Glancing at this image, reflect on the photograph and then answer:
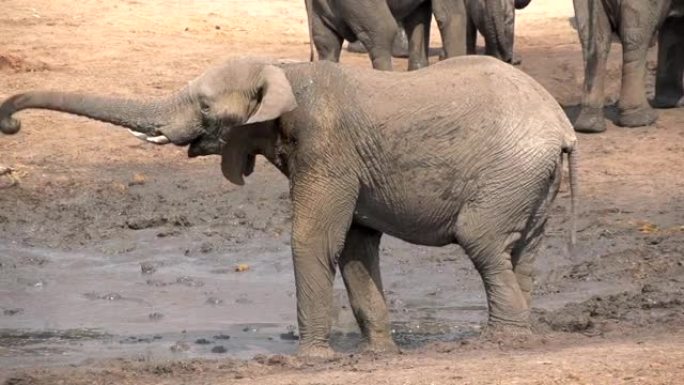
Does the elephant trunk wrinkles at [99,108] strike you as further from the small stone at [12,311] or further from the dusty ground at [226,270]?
the small stone at [12,311]

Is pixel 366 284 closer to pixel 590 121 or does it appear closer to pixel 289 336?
pixel 289 336

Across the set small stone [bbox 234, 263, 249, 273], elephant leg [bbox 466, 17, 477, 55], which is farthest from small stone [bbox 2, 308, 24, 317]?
elephant leg [bbox 466, 17, 477, 55]

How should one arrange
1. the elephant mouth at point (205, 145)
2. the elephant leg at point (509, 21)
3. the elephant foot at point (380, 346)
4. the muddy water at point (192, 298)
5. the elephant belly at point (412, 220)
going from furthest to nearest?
1. the elephant leg at point (509, 21)
2. the muddy water at point (192, 298)
3. the elephant foot at point (380, 346)
4. the elephant belly at point (412, 220)
5. the elephant mouth at point (205, 145)

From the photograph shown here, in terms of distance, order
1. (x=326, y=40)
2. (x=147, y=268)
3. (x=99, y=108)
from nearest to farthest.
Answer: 1. (x=99, y=108)
2. (x=147, y=268)
3. (x=326, y=40)

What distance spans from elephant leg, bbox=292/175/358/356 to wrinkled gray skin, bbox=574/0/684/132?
5.57 m

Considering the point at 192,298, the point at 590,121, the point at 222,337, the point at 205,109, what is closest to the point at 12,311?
the point at 192,298

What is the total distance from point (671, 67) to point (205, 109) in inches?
270

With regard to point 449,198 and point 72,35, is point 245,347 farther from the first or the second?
point 72,35

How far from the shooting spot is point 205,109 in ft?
27.2

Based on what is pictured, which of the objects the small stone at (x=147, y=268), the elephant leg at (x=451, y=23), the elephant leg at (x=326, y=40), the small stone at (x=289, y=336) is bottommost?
the elephant leg at (x=451, y=23)

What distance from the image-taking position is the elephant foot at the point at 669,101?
47.1 feet

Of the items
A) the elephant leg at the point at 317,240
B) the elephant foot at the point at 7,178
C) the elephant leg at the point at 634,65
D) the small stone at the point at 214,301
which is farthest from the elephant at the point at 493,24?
the elephant leg at the point at 317,240

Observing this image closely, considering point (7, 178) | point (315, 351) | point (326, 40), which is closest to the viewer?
point (315, 351)

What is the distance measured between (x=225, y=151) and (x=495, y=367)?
1682mm
